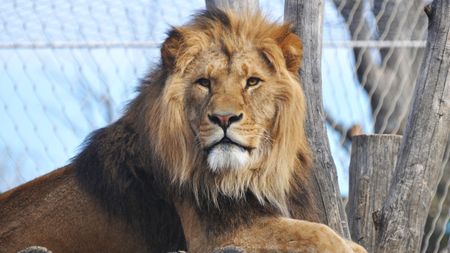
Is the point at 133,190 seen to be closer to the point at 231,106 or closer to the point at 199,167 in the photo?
the point at 199,167

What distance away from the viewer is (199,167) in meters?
4.11

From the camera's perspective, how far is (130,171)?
4.29 meters

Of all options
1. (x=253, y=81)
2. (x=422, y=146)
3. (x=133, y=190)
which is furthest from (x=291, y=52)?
(x=133, y=190)

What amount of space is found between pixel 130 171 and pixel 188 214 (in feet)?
0.89

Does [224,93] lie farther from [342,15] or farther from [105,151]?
[342,15]

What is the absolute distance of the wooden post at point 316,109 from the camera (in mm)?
4586

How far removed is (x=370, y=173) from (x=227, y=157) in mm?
1071

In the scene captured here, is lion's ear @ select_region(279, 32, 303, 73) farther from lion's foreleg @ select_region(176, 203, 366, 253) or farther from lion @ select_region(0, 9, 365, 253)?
lion's foreleg @ select_region(176, 203, 366, 253)

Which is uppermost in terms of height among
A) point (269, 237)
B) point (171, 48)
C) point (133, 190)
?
point (171, 48)

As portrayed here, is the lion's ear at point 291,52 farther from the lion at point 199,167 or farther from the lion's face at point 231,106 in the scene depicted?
the lion's face at point 231,106

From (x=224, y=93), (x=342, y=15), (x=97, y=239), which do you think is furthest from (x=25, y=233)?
(x=342, y=15)

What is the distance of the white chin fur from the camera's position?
3.96 metres

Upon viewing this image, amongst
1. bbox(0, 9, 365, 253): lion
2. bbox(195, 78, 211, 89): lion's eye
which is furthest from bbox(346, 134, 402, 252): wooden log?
bbox(195, 78, 211, 89): lion's eye

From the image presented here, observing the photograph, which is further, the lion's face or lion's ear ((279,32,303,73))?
lion's ear ((279,32,303,73))
